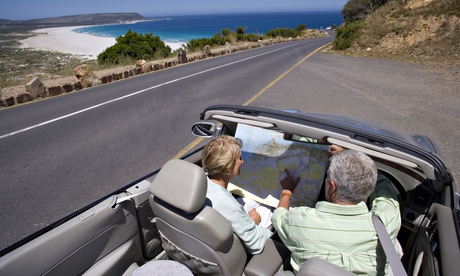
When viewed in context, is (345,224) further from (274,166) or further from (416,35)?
(416,35)

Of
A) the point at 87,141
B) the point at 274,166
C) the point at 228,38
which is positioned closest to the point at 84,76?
the point at 87,141

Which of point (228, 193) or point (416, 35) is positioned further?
point (416, 35)

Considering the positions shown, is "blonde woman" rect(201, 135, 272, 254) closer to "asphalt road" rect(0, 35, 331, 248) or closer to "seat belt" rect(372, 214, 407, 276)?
"seat belt" rect(372, 214, 407, 276)

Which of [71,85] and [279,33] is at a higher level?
[71,85]

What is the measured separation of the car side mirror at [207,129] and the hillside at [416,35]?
16.7 metres

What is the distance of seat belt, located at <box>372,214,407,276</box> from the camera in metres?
1.58

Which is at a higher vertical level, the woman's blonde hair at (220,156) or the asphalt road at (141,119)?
the woman's blonde hair at (220,156)

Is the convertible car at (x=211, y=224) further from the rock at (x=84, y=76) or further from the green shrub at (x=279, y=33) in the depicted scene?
the green shrub at (x=279, y=33)

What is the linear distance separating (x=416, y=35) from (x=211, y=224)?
82.5 ft

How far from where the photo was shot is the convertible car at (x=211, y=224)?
1875 mm

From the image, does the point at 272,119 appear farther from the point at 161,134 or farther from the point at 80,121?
the point at 80,121

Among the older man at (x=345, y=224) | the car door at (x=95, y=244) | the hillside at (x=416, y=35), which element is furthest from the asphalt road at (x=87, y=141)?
the hillside at (x=416, y=35)

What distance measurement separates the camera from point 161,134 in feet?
21.2

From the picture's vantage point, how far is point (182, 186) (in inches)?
74.7
